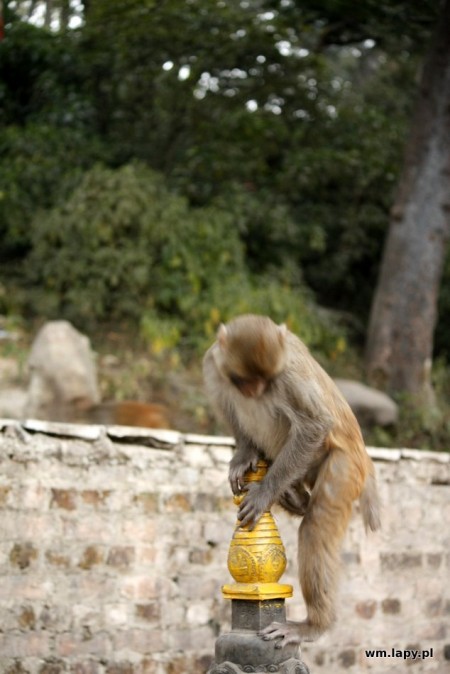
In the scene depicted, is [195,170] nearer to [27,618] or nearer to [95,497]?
[95,497]

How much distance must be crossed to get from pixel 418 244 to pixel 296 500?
7935mm

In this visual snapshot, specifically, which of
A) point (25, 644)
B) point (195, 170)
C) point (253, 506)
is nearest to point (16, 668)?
point (25, 644)

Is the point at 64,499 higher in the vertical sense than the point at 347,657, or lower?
higher

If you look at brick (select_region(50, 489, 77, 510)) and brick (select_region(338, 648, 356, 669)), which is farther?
brick (select_region(338, 648, 356, 669))

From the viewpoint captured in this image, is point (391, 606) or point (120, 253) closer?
point (391, 606)

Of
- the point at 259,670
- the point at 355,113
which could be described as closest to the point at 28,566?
the point at 259,670

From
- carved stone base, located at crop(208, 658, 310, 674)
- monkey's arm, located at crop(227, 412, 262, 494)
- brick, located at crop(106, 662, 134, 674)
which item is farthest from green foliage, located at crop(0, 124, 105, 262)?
carved stone base, located at crop(208, 658, 310, 674)

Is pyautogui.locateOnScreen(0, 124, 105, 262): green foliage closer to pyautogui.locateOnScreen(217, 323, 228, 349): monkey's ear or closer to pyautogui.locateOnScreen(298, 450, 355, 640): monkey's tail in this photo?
pyautogui.locateOnScreen(217, 323, 228, 349): monkey's ear

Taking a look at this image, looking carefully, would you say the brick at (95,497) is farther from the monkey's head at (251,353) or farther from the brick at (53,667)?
the monkey's head at (251,353)

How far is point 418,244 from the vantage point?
11664 millimetres

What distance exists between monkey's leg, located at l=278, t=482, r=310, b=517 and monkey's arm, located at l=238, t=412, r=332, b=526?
0.17 metres

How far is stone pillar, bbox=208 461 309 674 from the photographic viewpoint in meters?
3.51

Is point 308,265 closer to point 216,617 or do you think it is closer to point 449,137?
point 449,137

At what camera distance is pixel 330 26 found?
1309cm
